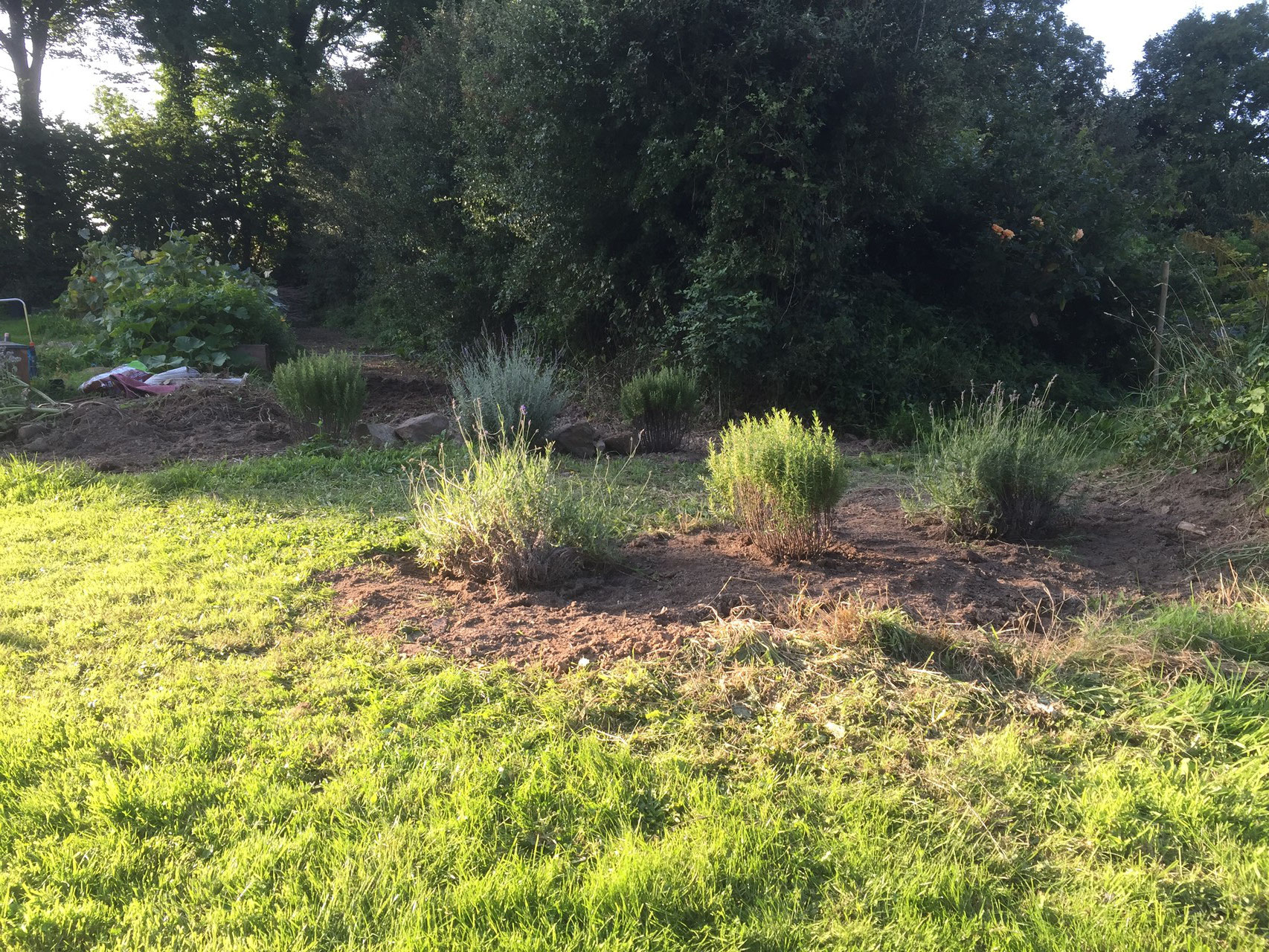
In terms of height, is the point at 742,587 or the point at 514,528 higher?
the point at 514,528

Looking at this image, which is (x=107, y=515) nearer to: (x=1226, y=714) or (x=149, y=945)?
(x=149, y=945)

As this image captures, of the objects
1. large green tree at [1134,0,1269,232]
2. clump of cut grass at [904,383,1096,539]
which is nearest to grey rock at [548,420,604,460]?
clump of cut grass at [904,383,1096,539]

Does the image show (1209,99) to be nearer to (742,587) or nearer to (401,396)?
(401,396)

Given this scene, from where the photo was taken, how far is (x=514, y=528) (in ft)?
12.7

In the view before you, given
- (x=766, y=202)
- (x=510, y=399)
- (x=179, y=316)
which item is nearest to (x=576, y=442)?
(x=510, y=399)

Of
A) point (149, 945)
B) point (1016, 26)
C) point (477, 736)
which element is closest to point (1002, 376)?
point (477, 736)

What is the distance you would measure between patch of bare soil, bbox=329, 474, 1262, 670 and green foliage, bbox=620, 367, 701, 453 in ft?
10.2

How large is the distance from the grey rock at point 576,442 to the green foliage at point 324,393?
1.90 metres

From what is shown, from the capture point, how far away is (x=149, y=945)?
6.09ft

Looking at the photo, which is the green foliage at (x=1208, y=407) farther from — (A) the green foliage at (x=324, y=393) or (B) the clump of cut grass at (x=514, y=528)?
(A) the green foliage at (x=324, y=393)

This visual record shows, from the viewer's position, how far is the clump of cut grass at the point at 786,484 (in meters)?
3.98

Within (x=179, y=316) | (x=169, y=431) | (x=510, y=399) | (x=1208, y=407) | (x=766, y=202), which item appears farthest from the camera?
(x=179, y=316)

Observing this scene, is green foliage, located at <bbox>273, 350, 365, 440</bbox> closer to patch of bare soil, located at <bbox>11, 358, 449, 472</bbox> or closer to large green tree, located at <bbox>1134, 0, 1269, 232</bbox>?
patch of bare soil, located at <bbox>11, 358, 449, 472</bbox>

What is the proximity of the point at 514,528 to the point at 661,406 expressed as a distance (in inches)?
155
